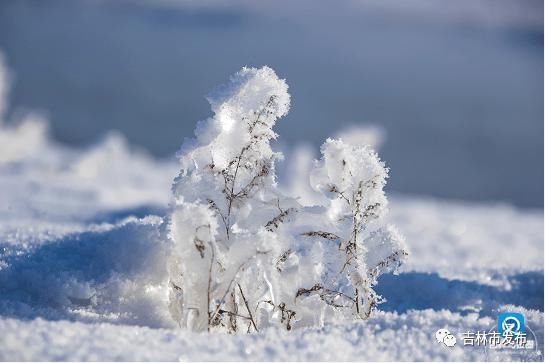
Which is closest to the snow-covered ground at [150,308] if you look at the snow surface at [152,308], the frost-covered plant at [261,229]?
the snow surface at [152,308]

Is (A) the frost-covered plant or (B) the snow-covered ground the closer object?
(B) the snow-covered ground

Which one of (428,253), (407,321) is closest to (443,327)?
(407,321)

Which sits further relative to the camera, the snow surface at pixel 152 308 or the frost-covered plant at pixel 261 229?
the frost-covered plant at pixel 261 229

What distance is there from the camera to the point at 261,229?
101 inches

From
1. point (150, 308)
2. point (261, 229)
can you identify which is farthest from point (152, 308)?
point (261, 229)

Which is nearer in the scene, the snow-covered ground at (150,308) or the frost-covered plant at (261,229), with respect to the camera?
the snow-covered ground at (150,308)

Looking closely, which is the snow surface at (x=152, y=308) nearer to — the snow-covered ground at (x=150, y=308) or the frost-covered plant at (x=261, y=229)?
the snow-covered ground at (x=150, y=308)

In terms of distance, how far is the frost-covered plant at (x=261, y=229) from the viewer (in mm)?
2529

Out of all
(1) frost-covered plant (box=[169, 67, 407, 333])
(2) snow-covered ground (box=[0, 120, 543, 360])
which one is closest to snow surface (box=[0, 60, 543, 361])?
(2) snow-covered ground (box=[0, 120, 543, 360])

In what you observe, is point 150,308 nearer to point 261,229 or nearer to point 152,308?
point 152,308

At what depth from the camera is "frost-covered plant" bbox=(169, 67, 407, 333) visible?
99.6 inches

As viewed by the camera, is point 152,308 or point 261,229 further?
point 152,308

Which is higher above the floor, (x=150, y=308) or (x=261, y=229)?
(x=261, y=229)

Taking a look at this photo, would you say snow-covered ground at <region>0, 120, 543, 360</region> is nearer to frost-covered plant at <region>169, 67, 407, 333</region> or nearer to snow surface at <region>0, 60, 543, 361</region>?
snow surface at <region>0, 60, 543, 361</region>
